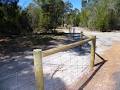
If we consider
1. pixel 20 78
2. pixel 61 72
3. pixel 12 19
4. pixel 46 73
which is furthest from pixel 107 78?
pixel 12 19

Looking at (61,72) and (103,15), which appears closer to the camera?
(61,72)

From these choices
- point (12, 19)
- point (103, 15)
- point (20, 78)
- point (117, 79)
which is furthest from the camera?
point (103, 15)

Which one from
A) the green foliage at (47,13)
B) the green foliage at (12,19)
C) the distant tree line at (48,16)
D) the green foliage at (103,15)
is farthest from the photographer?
the green foliage at (103,15)

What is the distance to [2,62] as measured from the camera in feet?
25.5

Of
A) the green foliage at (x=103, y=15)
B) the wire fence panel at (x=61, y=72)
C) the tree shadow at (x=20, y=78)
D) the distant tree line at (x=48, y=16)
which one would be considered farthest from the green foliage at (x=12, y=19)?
the green foliage at (x=103, y=15)

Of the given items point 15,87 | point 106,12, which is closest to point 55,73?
point 15,87

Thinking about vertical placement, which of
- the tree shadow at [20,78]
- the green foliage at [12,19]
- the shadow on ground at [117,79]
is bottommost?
the shadow on ground at [117,79]

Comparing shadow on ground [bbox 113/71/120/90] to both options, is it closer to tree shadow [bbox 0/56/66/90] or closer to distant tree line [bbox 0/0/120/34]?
tree shadow [bbox 0/56/66/90]

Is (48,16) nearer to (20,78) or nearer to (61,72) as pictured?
(61,72)

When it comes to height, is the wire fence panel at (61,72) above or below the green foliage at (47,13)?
below

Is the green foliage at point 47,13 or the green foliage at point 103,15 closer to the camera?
the green foliage at point 47,13

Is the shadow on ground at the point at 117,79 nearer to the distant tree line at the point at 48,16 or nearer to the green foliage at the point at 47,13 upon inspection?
the distant tree line at the point at 48,16

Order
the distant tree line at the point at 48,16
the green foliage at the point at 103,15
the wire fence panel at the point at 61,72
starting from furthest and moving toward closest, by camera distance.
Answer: the green foliage at the point at 103,15 → the distant tree line at the point at 48,16 → the wire fence panel at the point at 61,72

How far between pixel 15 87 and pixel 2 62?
3.12 meters
